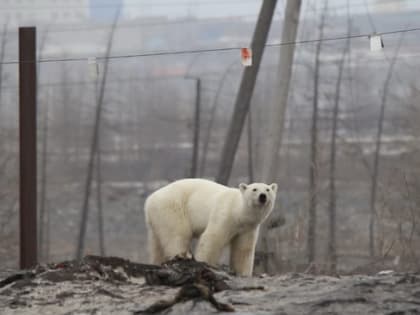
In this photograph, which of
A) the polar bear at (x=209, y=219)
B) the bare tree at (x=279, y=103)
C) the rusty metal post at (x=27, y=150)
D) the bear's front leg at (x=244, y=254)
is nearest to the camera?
the polar bear at (x=209, y=219)

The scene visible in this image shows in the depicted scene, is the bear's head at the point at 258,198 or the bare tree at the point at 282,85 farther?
the bare tree at the point at 282,85

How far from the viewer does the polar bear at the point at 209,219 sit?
1404cm

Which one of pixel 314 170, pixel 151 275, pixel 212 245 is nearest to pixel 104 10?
pixel 314 170

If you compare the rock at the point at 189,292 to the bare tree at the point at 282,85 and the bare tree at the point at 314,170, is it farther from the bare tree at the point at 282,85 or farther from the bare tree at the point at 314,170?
the bare tree at the point at 314,170

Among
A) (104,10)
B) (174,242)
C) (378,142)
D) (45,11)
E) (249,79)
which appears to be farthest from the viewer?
(45,11)

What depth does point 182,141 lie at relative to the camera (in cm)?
3791

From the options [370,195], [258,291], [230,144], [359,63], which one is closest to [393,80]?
[359,63]

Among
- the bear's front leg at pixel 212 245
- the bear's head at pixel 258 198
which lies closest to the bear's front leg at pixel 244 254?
the bear's front leg at pixel 212 245

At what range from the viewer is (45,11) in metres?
39.0

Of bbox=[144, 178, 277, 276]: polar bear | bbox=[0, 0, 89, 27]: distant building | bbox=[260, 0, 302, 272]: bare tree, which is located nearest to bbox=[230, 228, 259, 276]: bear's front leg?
bbox=[144, 178, 277, 276]: polar bear

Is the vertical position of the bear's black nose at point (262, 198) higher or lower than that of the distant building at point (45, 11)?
lower

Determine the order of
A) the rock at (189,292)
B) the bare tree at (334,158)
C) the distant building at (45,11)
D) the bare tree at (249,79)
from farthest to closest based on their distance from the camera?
the distant building at (45,11) < the bare tree at (334,158) < the bare tree at (249,79) < the rock at (189,292)

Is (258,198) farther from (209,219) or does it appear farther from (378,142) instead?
(378,142)

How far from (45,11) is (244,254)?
2612 centimetres
